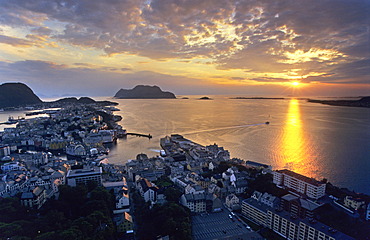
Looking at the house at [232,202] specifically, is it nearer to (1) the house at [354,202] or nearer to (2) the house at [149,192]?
(2) the house at [149,192]

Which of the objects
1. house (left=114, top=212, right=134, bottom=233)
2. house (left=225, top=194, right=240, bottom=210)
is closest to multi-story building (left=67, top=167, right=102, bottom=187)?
house (left=114, top=212, right=134, bottom=233)

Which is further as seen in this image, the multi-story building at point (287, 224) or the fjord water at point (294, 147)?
the fjord water at point (294, 147)

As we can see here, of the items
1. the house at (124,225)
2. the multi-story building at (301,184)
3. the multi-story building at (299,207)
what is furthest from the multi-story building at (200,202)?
the multi-story building at (301,184)

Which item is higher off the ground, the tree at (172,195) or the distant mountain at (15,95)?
the distant mountain at (15,95)

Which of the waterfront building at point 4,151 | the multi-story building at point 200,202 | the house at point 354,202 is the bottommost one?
the waterfront building at point 4,151

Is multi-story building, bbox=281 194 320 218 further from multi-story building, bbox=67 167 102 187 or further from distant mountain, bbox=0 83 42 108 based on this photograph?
distant mountain, bbox=0 83 42 108

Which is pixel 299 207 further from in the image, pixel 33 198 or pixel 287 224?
pixel 33 198
